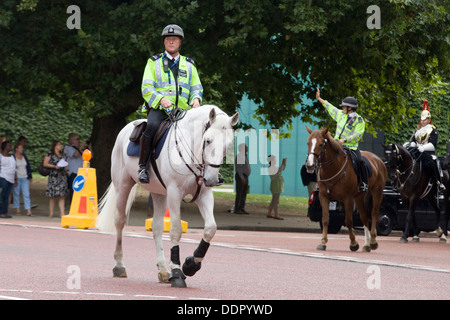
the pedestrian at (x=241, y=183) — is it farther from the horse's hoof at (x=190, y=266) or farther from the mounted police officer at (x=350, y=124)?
the horse's hoof at (x=190, y=266)

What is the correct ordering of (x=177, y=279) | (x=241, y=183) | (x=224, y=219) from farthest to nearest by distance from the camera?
1. (x=241, y=183)
2. (x=224, y=219)
3. (x=177, y=279)

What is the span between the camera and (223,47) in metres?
24.6

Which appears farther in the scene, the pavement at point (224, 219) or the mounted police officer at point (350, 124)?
the pavement at point (224, 219)

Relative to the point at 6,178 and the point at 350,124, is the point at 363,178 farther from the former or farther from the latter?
the point at 6,178

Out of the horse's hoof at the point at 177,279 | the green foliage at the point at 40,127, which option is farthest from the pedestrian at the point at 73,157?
the green foliage at the point at 40,127

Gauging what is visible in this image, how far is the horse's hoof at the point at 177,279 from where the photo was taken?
941 centimetres

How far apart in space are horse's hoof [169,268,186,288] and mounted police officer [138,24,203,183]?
1138 mm

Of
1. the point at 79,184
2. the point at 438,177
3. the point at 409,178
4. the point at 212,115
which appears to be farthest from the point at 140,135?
the point at 438,177

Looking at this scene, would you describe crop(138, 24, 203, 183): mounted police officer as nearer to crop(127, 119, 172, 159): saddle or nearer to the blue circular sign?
crop(127, 119, 172, 159): saddle

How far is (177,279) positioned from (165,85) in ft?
7.18

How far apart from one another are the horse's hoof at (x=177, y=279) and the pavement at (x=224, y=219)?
11665mm

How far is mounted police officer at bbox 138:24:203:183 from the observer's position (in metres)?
10.1

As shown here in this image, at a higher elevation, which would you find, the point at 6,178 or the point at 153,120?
the point at 153,120

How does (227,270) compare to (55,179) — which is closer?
(227,270)
